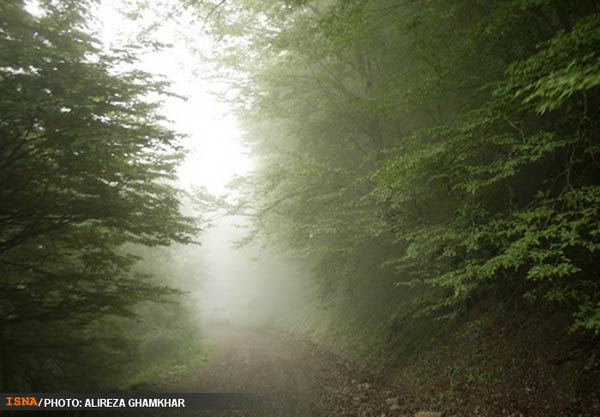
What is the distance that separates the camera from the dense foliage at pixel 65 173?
586 cm

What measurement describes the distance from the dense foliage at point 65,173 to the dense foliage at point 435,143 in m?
3.57

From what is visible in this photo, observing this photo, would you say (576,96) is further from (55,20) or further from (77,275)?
(77,275)

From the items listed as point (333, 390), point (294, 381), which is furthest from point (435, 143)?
point (294, 381)

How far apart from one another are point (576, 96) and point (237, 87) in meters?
9.99

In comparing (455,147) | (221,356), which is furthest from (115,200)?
(221,356)

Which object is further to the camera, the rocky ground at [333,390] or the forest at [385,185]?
the rocky ground at [333,390]

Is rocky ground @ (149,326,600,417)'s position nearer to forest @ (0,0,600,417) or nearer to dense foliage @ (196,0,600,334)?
forest @ (0,0,600,417)

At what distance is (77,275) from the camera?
7.58m

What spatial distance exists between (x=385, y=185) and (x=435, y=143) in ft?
3.91

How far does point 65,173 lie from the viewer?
259 inches

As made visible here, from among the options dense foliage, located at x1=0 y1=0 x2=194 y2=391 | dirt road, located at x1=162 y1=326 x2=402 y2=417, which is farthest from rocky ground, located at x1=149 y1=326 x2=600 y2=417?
dense foliage, located at x1=0 y1=0 x2=194 y2=391

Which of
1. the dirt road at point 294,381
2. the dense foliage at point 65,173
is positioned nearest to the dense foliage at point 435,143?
the dirt road at point 294,381

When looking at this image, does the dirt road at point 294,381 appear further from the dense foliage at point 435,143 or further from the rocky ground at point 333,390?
the dense foliage at point 435,143

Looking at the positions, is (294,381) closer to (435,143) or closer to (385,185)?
(385,185)
